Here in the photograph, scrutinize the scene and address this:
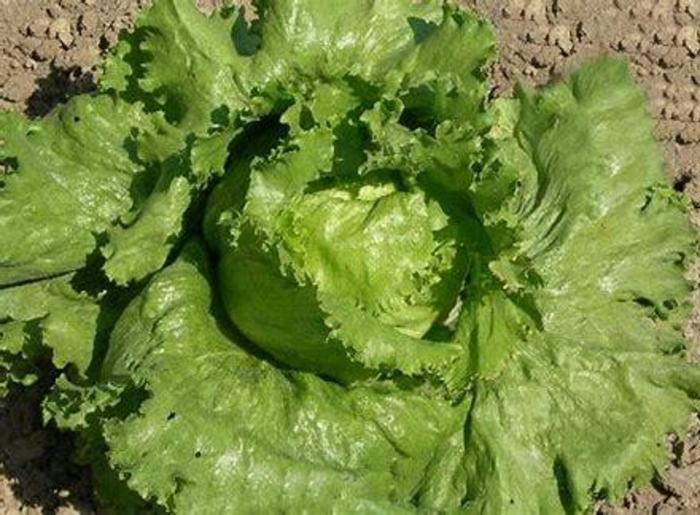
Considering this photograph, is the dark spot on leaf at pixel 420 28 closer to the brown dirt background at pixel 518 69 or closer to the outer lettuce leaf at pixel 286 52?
the outer lettuce leaf at pixel 286 52

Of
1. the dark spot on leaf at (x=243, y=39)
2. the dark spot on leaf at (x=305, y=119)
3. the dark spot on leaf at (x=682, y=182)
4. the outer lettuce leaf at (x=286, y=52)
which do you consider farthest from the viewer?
the dark spot on leaf at (x=682, y=182)

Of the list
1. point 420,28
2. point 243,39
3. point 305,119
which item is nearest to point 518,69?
point 420,28

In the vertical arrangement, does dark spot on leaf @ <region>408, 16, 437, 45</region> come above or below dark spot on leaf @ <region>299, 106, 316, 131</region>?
above

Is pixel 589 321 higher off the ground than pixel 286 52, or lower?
lower

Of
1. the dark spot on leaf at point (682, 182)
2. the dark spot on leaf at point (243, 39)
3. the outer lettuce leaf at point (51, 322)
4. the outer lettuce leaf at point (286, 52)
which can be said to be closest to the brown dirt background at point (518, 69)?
the dark spot on leaf at point (682, 182)

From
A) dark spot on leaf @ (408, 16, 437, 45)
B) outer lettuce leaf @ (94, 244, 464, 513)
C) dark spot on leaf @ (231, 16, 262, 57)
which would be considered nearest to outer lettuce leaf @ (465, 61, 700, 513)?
outer lettuce leaf @ (94, 244, 464, 513)

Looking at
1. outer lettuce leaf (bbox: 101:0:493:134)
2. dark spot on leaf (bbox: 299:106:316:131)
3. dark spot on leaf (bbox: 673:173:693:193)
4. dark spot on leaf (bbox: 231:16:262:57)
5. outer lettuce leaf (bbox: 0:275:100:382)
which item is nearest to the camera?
dark spot on leaf (bbox: 299:106:316:131)

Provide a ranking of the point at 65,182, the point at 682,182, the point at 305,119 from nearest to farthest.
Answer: the point at 305,119 < the point at 65,182 < the point at 682,182

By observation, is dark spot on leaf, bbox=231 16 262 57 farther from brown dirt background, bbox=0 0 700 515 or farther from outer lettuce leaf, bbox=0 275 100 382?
brown dirt background, bbox=0 0 700 515

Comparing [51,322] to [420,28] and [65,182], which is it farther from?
[420,28]
